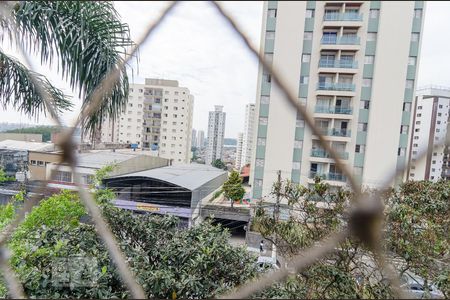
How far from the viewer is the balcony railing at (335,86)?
0.90m

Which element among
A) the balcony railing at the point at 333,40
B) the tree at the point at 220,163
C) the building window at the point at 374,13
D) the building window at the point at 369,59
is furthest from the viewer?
the tree at the point at 220,163

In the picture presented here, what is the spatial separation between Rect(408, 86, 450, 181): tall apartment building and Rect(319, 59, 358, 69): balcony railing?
7.4 inches

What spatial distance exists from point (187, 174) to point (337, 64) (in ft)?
17.4

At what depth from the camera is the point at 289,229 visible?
2.20m

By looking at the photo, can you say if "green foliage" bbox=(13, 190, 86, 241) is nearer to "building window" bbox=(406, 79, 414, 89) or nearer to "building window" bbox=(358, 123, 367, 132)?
"building window" bbox=(358, 123, 367, 132)

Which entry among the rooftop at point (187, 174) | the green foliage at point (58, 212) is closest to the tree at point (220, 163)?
the green foliage at point (58, 212)

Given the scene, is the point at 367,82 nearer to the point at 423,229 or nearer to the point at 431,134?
the point at 431,134

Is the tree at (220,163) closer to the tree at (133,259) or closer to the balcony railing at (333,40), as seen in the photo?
the tree at (133,259)

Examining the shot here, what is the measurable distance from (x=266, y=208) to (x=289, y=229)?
397 mm

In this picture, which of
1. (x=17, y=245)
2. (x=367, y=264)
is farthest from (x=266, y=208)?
(x=17, y=245)

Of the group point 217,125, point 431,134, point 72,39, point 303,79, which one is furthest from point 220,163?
point 431,134

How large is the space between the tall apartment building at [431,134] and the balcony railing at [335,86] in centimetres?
22

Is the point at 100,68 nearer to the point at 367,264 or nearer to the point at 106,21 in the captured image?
the point at 106,21

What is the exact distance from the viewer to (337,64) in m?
0.84
